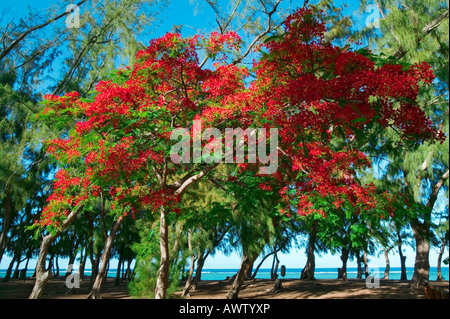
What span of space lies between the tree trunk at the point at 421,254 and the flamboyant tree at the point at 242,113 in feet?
19.8

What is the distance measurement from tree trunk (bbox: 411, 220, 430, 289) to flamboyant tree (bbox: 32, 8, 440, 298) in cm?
604

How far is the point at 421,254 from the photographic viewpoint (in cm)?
1291

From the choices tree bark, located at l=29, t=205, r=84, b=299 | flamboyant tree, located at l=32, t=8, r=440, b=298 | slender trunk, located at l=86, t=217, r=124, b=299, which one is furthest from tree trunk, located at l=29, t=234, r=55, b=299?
flamboyant tree, located at l=32, t=8, r=440, b=298

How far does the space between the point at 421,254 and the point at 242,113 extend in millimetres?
9485

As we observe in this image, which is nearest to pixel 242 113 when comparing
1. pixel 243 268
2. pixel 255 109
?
pixel 255 109

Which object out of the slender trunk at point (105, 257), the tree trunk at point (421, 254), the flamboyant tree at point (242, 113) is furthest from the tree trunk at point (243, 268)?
the tree trunk at point (421, 254)

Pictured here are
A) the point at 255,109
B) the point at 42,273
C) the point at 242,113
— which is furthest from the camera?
the point at 42,273

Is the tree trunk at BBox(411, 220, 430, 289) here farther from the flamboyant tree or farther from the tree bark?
the tree bark

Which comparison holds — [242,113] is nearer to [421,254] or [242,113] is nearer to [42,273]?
[42,273]

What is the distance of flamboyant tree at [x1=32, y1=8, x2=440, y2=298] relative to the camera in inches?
229

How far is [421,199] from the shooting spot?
1263cm

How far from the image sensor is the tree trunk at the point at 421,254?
12.8m

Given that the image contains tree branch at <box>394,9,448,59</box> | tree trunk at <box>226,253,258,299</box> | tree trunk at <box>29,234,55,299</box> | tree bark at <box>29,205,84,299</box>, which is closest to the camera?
tree branch at <box>394,9,448,59</box>

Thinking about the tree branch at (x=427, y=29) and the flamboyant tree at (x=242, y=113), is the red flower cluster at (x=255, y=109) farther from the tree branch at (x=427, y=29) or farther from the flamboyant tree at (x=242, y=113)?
the tree branch at (x=427, y=29)
